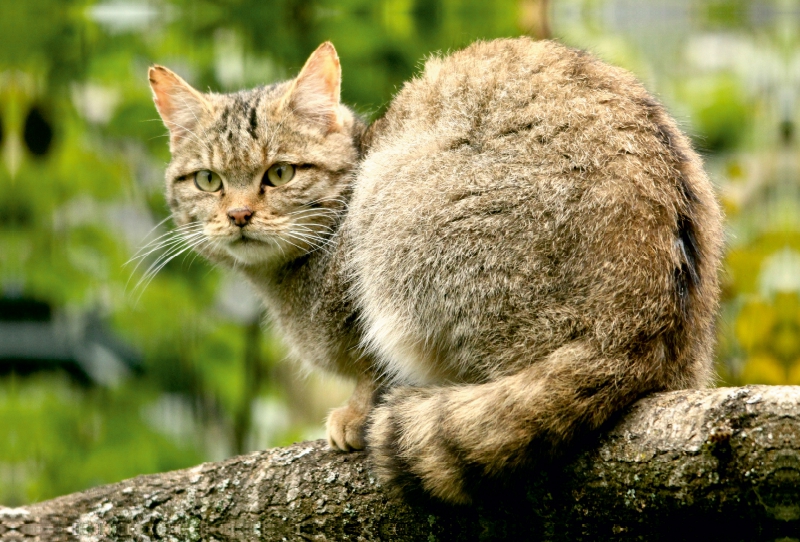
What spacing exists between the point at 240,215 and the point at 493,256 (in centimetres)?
146

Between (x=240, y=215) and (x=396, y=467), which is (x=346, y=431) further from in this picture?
(x=240, y=215)

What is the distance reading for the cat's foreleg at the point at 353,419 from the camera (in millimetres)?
3615

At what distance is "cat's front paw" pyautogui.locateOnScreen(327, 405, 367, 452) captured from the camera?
3611 millimetres

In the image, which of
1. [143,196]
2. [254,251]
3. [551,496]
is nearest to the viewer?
Result: [551,496]

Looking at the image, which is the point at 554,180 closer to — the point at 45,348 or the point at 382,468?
the point at 382,468

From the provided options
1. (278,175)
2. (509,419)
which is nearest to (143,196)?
(278,175)

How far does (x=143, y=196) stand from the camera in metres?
6.29

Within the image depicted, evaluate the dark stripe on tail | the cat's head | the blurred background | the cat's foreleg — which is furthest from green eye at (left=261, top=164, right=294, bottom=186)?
the blurred background

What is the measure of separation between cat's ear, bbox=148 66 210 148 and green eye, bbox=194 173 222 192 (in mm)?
274

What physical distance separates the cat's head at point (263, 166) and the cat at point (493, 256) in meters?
0.01

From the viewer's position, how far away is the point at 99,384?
6.11 m

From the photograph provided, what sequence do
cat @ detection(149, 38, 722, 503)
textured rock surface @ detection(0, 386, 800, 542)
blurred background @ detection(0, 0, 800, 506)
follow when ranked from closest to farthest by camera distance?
1. textured rock surface @ detection(0, 386, 800, 542)
2. cat @ detection(149, 38, 722, 503)
3. blurred background @ detection(0, 0, 800, 506)

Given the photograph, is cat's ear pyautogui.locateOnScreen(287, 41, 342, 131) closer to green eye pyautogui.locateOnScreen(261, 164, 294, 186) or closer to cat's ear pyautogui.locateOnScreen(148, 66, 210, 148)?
green eye pyautogui.locateOnScreen(261, 164, 294, 186)

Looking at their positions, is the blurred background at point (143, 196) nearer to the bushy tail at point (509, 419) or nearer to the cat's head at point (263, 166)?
the cat's head at point (263, 166)
